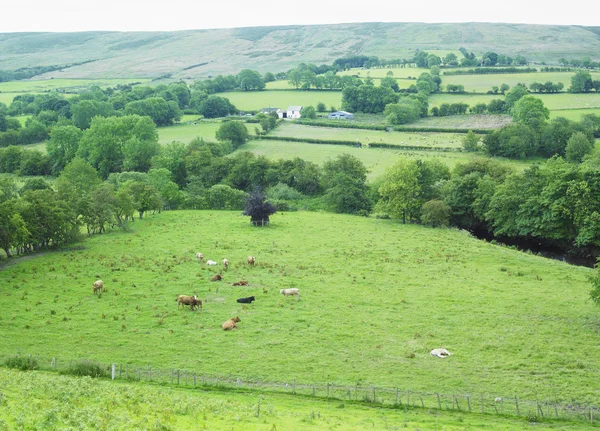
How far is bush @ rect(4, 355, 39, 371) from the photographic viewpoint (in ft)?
95.6

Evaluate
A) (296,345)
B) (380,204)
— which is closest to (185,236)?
(380,204)

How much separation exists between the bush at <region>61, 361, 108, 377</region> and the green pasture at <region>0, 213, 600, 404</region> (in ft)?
5.31

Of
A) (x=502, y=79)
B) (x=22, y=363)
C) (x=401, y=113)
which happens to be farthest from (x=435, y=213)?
(x=502, y=79)

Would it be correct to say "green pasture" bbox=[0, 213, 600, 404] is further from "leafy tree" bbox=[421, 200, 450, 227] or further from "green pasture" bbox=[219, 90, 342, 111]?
"green pasture" bbox=[219, 90, 342, 111]

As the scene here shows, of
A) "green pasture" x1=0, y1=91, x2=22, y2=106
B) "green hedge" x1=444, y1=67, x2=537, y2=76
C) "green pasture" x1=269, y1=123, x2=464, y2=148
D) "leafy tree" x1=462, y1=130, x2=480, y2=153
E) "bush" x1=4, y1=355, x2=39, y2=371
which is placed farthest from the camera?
"green hedge" x1=444, y1=67, x2=537, y2=76

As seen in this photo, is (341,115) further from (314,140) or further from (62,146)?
(62,146)

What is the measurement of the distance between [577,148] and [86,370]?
8625cm

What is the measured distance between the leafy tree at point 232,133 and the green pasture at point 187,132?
542 centimetres

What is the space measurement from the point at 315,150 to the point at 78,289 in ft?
233

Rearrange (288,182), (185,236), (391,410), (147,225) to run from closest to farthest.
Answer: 1. (391,410)
2. (185,236)
3. (147,225)
4. (288,182)

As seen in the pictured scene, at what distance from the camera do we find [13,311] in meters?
37.1

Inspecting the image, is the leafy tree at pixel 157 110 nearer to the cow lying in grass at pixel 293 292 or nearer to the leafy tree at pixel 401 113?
the leafy tree at pixel 401 113

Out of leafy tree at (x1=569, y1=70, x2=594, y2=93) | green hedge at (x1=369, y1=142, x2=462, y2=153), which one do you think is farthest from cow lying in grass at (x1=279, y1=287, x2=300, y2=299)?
leafy tree at (x1=569, y1=70, x2=594, y2=93)

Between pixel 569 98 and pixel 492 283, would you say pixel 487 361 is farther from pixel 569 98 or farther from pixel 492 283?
pixel 569 98
